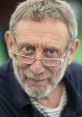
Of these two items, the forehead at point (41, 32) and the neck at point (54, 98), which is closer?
the forehead at point (41, 32)

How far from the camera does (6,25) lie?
17.6 ft

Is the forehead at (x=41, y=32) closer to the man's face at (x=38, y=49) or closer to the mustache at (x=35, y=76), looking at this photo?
the man's face at (x=38, y=49)

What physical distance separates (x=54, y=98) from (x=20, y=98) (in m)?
0.32

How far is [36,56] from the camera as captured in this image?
326 centimetres

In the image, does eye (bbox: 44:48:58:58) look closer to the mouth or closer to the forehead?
the forehead

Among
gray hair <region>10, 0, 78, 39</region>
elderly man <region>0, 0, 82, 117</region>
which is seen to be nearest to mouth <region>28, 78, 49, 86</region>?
elderly man <region>0, 0, 82, 117</region>

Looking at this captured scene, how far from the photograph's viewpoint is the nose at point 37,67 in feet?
10.5

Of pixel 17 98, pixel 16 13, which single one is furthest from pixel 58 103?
pixel 16 13

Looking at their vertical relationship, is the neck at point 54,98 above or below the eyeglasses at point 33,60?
below

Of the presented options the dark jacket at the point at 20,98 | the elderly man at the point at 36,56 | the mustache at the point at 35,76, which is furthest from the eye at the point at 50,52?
the dark jacket at the point at 20,98

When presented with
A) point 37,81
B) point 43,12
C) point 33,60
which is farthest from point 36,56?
point 43,12

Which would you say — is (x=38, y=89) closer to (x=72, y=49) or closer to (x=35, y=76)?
(x=35, y=76)

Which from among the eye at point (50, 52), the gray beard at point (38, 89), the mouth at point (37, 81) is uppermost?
the eye at point (50, 52)

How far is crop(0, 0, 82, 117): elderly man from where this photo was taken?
10.7 feet
